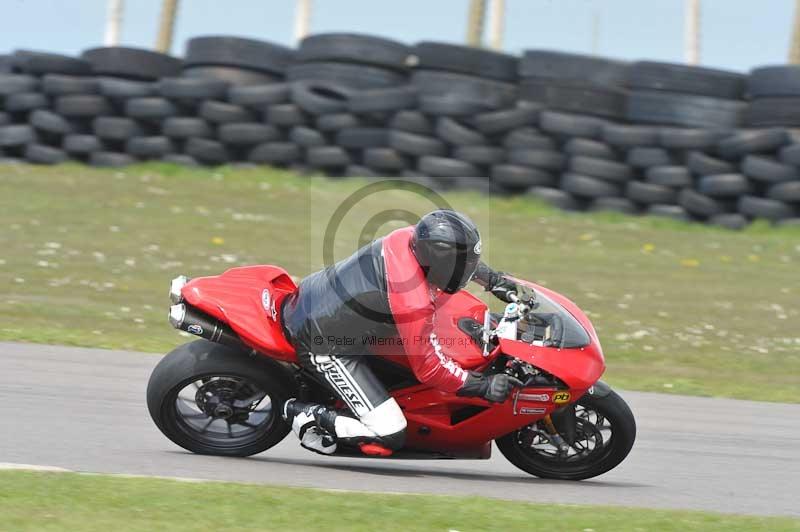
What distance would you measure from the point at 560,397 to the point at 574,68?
399 inches

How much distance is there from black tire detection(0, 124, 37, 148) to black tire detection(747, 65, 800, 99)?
9.95 meters

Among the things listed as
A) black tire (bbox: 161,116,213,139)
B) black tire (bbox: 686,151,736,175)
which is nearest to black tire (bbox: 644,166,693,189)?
black tire (bbox: 686,151,736,175)

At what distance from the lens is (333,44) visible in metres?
15.7

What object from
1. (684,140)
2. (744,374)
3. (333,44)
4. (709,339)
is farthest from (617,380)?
(333,44)

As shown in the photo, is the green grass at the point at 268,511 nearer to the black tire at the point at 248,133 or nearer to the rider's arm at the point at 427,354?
the rider's arm at the point at 427,354

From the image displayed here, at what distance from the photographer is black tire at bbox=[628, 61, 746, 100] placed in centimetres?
1460

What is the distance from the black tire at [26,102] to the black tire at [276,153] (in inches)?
118

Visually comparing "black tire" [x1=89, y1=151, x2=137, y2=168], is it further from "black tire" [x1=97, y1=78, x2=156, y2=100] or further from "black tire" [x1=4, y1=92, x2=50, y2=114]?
"black tire" [x1=4, y1=92, x2=50, y2=114]

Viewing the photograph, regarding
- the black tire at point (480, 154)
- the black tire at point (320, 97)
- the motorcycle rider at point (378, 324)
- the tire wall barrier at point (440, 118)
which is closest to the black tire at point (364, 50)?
the tire wall barrier at point (440, 118)

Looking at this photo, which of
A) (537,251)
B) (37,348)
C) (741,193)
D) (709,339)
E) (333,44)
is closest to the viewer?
(37,348)

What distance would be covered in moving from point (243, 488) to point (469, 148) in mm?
10271

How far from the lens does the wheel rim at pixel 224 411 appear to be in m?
5.86

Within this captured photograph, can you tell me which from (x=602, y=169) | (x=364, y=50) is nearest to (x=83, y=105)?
(x=364, y=50)

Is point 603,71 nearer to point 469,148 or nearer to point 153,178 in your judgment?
point 469,148
